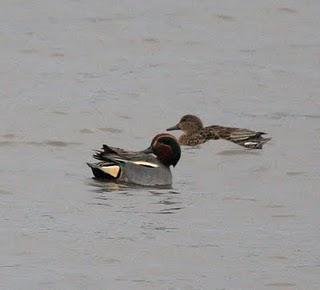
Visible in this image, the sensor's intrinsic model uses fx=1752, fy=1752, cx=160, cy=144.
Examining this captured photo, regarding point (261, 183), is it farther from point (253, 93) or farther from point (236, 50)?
point (236, 50)

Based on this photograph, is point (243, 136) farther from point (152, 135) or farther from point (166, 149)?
point (166, 149)

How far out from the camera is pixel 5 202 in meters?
13.5

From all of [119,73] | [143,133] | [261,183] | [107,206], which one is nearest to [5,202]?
[107,206]

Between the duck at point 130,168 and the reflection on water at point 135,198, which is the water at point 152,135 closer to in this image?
the reflection on water at point 135,198

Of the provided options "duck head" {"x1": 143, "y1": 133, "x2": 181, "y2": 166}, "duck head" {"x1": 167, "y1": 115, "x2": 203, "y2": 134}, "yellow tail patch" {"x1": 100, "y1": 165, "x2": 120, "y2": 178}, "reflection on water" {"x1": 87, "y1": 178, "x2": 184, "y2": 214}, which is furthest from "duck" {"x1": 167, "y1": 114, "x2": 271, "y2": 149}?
"reflection on water" {"x1": 87, "y1": 178, "x2": 184, "y2": 214}

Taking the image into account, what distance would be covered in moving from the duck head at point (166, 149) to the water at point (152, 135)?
18cm

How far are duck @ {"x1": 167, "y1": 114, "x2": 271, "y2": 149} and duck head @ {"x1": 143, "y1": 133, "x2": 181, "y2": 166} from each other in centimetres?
149

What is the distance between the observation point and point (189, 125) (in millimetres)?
17156

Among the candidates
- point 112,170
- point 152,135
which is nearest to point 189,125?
point 152,135

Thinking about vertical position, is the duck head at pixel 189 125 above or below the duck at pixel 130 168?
above

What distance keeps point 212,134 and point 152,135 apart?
603 mm

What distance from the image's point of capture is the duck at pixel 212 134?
55.1 feet

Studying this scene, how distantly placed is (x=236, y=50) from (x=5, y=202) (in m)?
8.87

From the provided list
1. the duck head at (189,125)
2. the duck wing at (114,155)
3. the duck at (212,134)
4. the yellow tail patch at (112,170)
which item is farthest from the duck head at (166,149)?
the duck head at (189,125)
